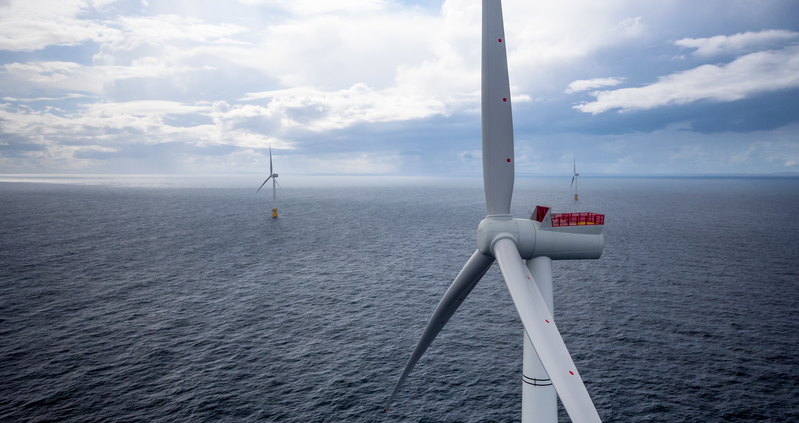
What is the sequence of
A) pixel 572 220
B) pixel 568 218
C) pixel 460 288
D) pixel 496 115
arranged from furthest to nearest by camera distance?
pixel 460 288, pixel 572 220, pixel 568 218, pixel 496 115

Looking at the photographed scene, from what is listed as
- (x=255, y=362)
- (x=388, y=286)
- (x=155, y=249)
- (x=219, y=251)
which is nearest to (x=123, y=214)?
(x=155, y=249)

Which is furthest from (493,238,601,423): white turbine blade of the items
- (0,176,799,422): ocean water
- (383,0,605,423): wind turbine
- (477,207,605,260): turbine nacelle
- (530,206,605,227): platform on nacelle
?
(0,176,799,422): ocean water

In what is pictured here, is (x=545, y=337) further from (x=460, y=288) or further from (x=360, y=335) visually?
(x=360, y=335)

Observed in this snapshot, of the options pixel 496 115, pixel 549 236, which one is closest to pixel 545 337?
pixel 549 236

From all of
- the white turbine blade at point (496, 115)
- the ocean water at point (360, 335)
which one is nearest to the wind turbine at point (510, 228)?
the white turbine blade at point (496, 115)

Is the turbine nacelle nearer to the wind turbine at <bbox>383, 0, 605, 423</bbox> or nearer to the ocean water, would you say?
the wind turbine at <bbox>383, 0, 605, 423</bbox>

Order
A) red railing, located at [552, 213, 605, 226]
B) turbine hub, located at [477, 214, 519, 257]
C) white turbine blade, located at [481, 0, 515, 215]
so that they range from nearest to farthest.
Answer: white turbine blade, located at [481, 0, 515, 215] → turbine hub, located at [477, 214, 519, 257] → red railing, located at [552, 213, 605, 226]
